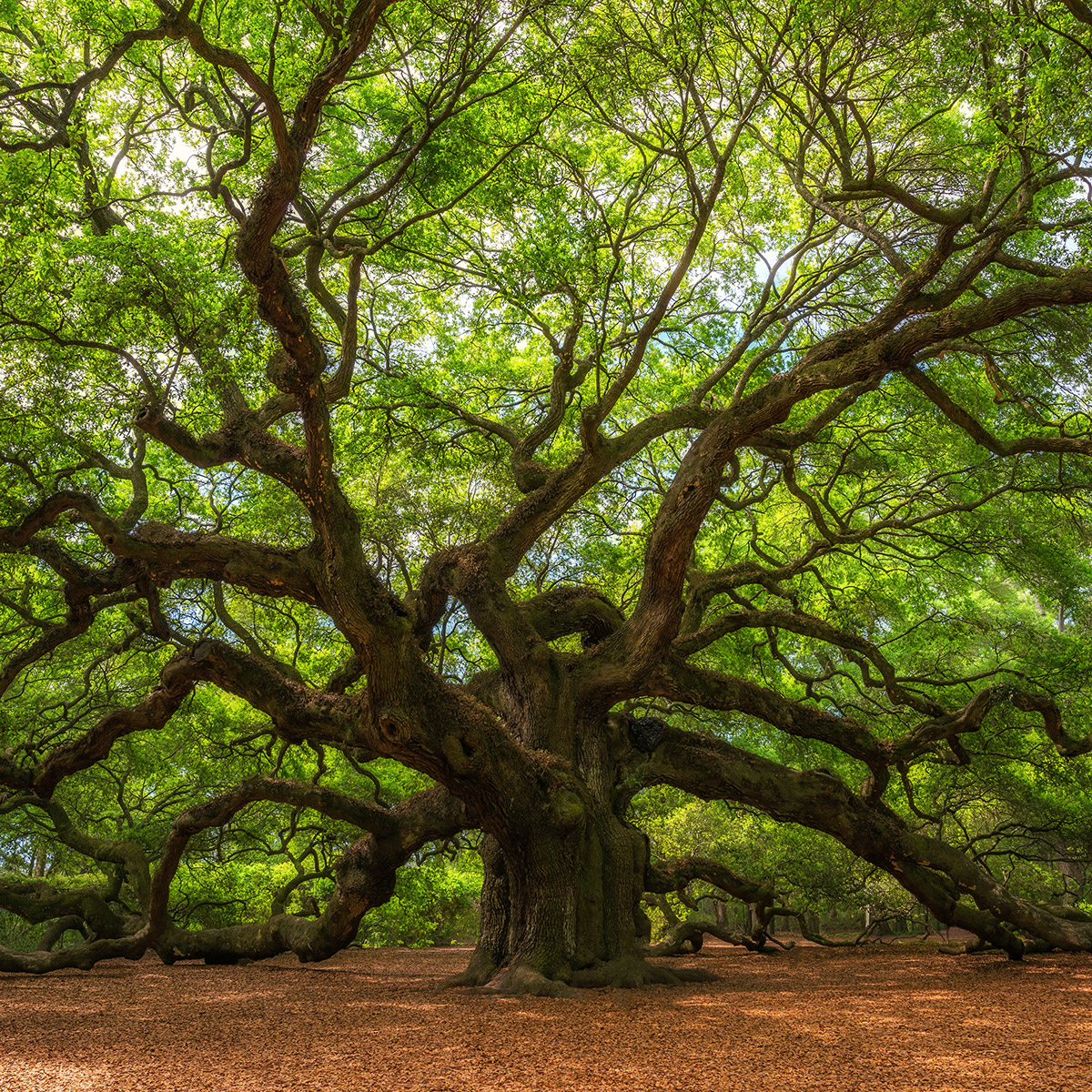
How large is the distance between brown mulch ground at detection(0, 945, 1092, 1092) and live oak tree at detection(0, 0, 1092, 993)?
117 cm

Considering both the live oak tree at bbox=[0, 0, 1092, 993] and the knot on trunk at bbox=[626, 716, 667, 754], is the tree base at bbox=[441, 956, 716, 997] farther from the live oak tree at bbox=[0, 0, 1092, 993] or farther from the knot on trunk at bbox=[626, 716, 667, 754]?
the knot on trunk at bbox=[626, 716, 667, 754]

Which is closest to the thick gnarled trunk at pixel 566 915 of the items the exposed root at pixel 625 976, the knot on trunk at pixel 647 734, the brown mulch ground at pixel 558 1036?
the exposed root at pixel 625 976

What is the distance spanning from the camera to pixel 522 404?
37.7 ft

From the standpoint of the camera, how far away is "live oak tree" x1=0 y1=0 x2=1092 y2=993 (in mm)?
6676

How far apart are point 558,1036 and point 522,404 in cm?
849

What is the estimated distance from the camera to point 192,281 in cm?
775

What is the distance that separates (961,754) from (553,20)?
8992mm

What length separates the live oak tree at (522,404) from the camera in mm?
6676

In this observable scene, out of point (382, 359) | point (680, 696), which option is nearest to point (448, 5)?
point (382, 359)

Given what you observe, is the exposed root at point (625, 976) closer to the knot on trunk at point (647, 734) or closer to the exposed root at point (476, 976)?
the exposed root at point (476, 976)

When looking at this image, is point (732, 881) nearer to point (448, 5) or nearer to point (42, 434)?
point (42, 434)

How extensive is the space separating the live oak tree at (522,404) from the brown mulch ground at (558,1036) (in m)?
1.17

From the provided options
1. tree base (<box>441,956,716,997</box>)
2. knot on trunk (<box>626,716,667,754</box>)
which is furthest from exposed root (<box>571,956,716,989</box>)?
knot on trunk (<box>626,716,667,754</box>)

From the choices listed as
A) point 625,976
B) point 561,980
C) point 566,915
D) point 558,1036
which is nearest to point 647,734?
point 566,915
